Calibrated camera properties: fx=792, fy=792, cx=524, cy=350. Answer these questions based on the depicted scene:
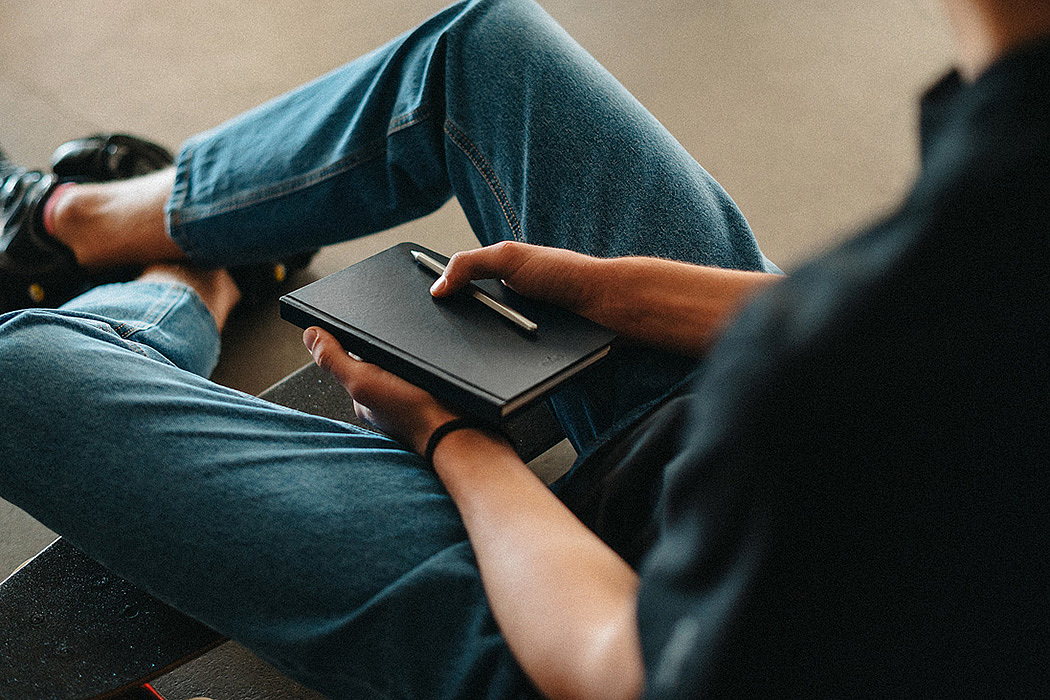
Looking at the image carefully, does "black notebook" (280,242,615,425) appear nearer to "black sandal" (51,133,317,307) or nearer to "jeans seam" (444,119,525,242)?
"jeans seam" (444,119,525,242)

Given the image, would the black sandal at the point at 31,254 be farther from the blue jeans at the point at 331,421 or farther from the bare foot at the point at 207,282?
the blue jeans at the point at 331,421

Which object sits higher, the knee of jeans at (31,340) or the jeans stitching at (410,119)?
the jeans stitching at (410,119)

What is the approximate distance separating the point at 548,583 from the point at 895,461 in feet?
0.77

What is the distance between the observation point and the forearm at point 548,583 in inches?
16.6

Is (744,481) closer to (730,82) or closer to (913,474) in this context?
(913,474)

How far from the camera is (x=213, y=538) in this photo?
575 mm

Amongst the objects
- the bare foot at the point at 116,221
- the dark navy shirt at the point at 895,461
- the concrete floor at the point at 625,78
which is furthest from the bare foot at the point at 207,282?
the dark navy shirt at the point at 895,461

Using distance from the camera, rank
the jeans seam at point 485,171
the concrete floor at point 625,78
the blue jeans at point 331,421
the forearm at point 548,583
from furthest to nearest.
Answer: the concrete floor at point 625,78
the jeans seam at point 485,171
the blue jeans at point 331,421
the forearm at point 548,583

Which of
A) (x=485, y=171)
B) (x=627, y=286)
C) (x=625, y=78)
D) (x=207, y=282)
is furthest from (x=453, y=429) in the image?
(x=625, y=78)

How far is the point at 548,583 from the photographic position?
482 mm

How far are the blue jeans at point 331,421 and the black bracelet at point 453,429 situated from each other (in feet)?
0.07

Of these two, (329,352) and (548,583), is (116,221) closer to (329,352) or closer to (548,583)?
(329,352)

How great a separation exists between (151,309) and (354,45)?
3.98ft

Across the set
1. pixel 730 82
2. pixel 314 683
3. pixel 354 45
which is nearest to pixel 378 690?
pixel 314 683
